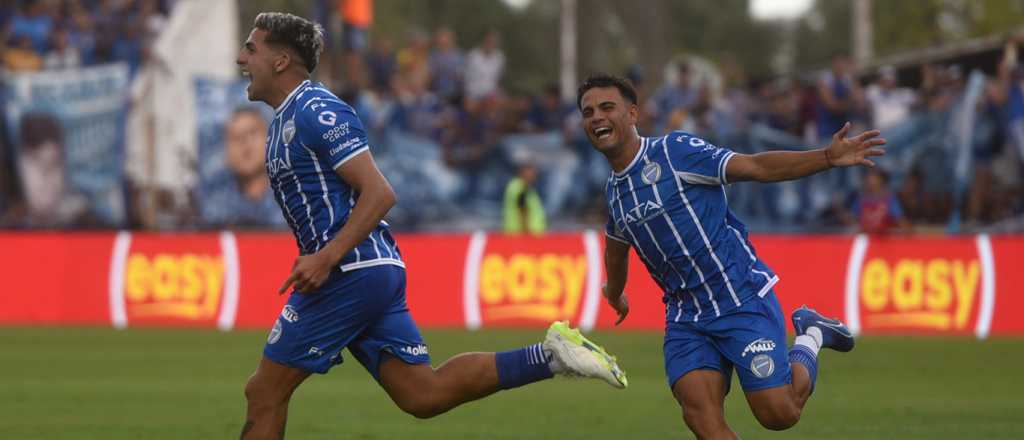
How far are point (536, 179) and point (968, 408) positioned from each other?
538 inches

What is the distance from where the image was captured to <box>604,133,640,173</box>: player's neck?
7953 mm

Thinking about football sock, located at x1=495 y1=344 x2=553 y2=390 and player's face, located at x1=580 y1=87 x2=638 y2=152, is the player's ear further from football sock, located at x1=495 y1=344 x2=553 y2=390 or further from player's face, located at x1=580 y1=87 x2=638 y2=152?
football sock, located at x1=495 y1=344 x2=553 y2=390

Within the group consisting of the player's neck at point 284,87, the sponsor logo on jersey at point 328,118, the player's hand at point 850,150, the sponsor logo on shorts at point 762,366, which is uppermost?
the player's neck at point 284,87

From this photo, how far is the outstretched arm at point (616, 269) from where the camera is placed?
329 inches

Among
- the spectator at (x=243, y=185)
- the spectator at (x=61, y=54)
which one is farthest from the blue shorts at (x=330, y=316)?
the spectator at (x=61, y=54)

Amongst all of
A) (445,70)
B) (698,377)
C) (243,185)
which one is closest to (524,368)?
(698,377)

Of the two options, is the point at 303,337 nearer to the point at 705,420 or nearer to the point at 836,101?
the point at 705,420

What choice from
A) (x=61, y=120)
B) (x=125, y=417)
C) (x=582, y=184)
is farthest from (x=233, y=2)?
Result: (x=125, y=417)

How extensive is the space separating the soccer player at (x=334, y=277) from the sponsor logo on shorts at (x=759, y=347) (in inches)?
24.5

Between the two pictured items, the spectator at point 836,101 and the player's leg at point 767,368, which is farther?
the spectator at point 836,101

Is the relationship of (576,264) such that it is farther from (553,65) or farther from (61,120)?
(553,65)

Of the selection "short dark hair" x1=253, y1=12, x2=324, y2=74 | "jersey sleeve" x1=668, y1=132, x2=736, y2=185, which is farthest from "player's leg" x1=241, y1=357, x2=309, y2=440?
"jersey sleeve" x1=668, y1=132, x2=736, y2=185

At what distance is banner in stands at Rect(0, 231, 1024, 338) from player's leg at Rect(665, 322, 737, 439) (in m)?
11.5

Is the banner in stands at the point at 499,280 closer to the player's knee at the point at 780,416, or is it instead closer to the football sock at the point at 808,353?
the football sock at the point at 808,353
